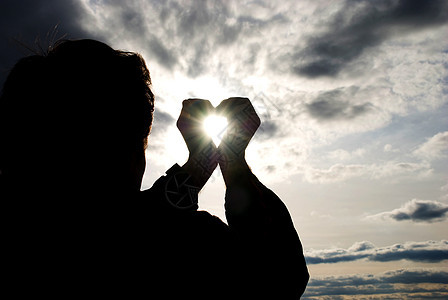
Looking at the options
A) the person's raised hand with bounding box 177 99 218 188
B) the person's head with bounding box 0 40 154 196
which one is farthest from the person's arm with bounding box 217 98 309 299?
the person's head with bounding box 0 40 154 196

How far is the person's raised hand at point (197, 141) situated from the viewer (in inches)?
95.0

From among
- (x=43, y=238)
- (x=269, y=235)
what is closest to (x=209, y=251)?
(x=269, y=235)

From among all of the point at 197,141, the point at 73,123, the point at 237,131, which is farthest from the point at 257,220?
the point at 73,123

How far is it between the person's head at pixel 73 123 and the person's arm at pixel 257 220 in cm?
66

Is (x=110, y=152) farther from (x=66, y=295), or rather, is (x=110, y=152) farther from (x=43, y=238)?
(x=66, y=295)

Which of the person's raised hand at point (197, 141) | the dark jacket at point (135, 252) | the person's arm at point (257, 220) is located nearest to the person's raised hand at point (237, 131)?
the person's arm at point (257, 220)

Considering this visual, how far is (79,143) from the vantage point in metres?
1.93

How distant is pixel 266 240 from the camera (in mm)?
1941

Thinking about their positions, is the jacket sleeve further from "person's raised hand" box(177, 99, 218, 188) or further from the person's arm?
"person's raised hand" box(177, 99, 218, 188)

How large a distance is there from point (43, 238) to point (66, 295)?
0.34 meters

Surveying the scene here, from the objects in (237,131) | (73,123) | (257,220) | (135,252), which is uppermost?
(237,131)

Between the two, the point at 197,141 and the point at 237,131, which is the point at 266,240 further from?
the point at 197,141

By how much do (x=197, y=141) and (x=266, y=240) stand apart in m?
1.06

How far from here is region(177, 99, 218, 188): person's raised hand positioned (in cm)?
241
